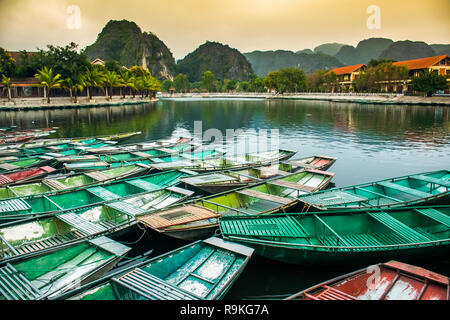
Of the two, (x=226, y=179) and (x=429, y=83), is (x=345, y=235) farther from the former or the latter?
(x=429, y=83)

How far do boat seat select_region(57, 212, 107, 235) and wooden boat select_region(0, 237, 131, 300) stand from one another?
0.66 metres

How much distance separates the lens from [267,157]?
731 inches

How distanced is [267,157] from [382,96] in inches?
2832

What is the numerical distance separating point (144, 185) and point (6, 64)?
69.5 m

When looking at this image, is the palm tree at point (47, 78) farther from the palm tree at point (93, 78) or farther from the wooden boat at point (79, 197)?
the wooden boat at point (79, 197)

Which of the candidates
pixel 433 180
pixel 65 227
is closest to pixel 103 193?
pixel 65 227

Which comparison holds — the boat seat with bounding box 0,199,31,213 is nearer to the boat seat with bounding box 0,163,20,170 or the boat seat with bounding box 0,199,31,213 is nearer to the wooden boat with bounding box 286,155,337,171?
the boat seat with bounding box 0,163,20,170

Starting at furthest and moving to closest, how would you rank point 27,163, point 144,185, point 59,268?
point 27,163 → point 144,185 → point 59,268

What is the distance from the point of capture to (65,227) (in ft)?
31.3

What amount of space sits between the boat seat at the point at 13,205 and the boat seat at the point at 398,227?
1111 centimetres

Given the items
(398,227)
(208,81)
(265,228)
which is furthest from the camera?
(208,81)

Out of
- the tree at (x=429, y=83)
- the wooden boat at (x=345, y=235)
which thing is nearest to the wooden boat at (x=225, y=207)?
the wooden boat at (x=345, y=235)

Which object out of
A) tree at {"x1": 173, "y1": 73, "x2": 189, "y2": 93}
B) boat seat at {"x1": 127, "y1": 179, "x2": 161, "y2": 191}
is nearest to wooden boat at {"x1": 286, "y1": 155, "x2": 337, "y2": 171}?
boat seat at {"x1": 127, "y1": 179, "x2": 161, "y2": 191}

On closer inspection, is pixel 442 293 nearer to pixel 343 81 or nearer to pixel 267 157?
pixel 267 157
